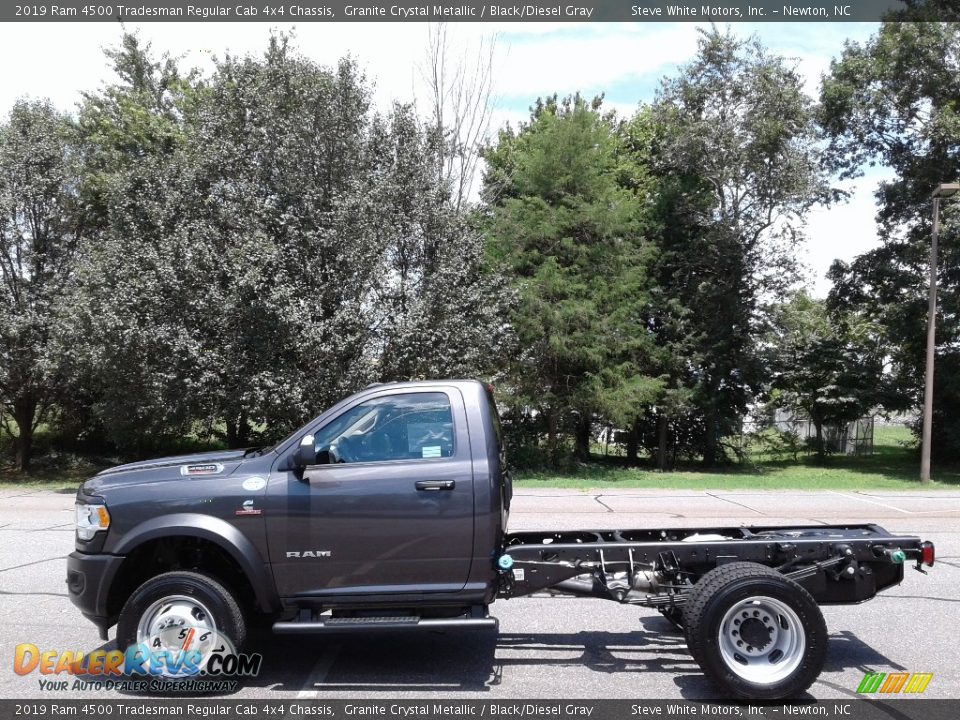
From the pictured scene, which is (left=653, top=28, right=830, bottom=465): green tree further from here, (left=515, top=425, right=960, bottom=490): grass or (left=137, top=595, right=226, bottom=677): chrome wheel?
(left=137, top=595, right=226, bottom=677): chrome wheel

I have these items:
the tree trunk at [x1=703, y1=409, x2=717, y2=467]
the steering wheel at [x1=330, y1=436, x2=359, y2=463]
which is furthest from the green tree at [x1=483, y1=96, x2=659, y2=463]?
the steering wheel at [x1=330, y1=436, x2=359, y2=463]

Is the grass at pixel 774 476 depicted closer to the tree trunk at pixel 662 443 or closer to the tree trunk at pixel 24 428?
the tree trunk at pixel 662 443

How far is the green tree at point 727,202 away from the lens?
29.5 meters

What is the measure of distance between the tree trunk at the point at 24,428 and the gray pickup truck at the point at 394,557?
21.7 meters

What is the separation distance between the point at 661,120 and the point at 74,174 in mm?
20419

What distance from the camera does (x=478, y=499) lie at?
5.42 meters

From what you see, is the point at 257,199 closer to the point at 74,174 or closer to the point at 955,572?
the point at 74,174

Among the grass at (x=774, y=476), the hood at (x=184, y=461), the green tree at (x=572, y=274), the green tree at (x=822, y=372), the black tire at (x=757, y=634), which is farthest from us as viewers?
the green tree at (x=822, y=372)

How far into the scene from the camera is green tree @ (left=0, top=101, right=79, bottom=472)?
22094 millimetres

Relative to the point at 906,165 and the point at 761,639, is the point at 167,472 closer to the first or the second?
the point at 761,639

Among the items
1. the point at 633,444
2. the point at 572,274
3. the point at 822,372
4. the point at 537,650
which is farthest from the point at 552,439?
the point at 537,650

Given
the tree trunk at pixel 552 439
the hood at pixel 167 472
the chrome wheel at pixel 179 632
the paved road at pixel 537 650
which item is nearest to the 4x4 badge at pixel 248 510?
the hood at pixel 167 472

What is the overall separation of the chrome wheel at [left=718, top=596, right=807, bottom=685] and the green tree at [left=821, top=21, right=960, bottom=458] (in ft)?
82.7

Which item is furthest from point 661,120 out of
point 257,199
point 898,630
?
point 898,630
